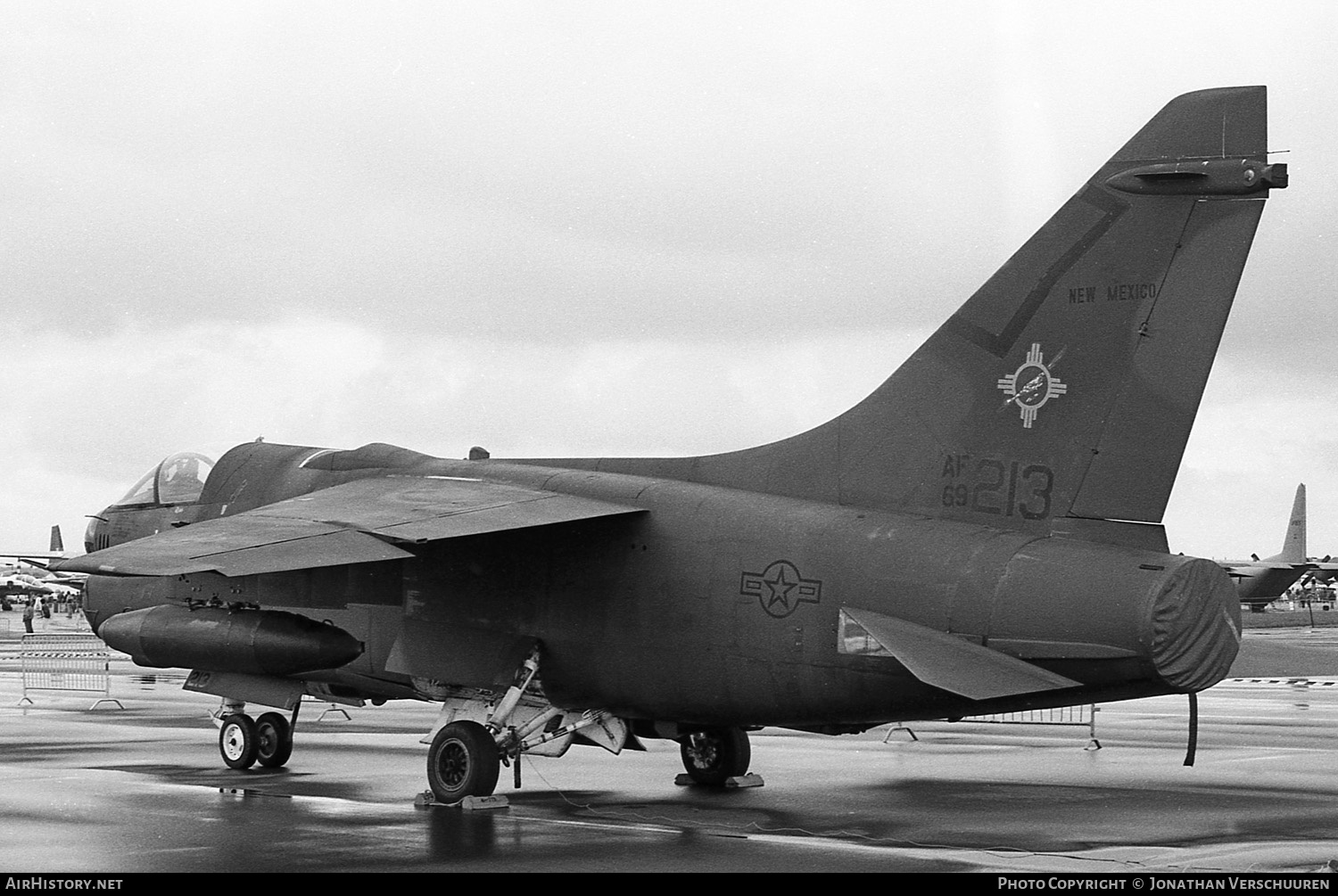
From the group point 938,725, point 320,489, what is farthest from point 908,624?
point 938,725

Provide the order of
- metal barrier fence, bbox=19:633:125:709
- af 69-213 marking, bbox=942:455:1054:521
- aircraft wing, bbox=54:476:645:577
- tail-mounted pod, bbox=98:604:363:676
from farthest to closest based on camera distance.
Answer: metal barrier fence, bbox=19:633:125:709
tail-mounted pod, bbox=98:604:363:676
aircraft wing, bbox=54:476:645:577
af 69-213 marking, bbox=942:455:1054:521

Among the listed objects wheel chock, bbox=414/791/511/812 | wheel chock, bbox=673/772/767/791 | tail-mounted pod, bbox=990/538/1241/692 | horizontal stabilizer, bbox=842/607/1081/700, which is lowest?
wheel chock, bbox=414/791/511/812

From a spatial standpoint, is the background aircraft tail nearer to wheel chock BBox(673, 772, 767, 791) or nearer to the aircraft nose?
the aircraft nose

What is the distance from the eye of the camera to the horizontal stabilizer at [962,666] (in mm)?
10883

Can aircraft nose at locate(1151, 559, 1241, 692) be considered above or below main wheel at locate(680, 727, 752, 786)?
above

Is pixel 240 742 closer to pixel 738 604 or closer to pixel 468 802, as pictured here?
pixel 468 802

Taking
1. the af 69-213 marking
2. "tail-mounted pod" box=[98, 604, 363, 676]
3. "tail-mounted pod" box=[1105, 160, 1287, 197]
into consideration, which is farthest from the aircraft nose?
"tail-mounted pod" box=[98, 604, 363, 676]

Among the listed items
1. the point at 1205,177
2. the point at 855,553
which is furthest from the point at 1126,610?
the point at 1205,177

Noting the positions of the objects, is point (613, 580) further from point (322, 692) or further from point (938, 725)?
point (938, 725)

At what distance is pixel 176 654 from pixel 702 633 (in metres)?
5.79

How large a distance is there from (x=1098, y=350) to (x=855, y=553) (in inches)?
92.0

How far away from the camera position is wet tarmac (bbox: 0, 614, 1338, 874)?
36.0ft

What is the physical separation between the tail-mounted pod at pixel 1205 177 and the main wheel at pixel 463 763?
6.94 metres

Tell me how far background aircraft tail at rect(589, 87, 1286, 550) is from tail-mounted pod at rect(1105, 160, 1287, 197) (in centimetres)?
1
